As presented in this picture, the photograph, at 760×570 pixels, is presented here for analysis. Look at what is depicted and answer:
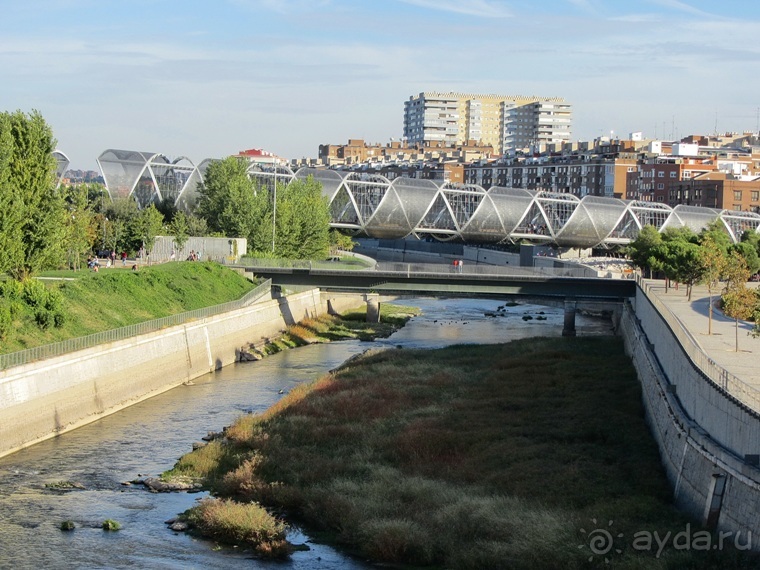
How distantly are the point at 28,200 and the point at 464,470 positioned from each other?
28409 mm

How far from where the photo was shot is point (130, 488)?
104 ft

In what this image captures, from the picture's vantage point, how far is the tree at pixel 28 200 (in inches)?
1881

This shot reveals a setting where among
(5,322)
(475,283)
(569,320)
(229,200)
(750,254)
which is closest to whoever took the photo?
(5,322)

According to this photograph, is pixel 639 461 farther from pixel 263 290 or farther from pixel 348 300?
pixel 348 300

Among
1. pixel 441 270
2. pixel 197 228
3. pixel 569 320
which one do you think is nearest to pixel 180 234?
pixel 197 228

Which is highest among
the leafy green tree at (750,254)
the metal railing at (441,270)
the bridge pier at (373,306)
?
the leafy green tree at (750,254)

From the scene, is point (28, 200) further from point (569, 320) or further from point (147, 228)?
point (569, 320)

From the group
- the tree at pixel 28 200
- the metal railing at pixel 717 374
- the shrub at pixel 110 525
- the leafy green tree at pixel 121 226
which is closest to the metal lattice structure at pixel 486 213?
the leafy green tree at pixel 121 226

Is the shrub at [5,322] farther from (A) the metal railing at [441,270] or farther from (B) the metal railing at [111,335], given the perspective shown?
(A) the metal railing at [441,270]

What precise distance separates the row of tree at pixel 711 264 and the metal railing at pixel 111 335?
22.5 m

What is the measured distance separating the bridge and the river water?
13.6 m

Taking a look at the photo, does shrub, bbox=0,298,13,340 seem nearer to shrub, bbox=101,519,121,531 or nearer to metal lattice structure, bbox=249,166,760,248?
shrub, bbox=101,519,121,531

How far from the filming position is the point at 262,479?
104ft

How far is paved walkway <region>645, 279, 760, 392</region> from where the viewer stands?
36844 mm
